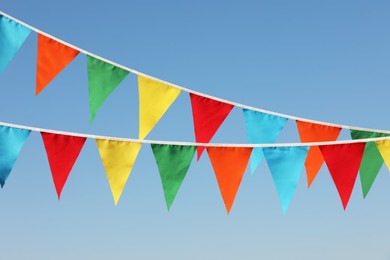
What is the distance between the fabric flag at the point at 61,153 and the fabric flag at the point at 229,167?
1.26 meters

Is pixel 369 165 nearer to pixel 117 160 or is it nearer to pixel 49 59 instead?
pixel 117 160

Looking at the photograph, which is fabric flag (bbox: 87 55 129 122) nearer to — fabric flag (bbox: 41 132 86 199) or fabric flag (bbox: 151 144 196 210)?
fabric flag (bbox: 41 132 86 199)

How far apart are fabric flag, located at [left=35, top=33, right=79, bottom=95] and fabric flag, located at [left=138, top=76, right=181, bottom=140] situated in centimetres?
78

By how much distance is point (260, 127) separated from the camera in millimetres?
7105

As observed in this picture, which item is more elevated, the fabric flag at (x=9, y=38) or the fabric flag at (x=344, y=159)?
the fabric flag at (x=9, y=38)

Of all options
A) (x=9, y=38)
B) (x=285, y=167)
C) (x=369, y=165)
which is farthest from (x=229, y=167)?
(x=9, y=38)

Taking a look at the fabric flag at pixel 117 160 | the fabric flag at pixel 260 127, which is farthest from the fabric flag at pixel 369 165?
the fabric flag at pixel 117 160

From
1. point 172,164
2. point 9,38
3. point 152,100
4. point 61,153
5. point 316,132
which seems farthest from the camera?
point 316,132

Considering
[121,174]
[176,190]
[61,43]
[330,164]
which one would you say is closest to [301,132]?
[330,164]

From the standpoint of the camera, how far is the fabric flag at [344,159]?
618 cm

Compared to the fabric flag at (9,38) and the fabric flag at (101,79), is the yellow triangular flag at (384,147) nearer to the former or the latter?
the fabric flag at (101,79)

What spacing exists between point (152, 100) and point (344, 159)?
2.03m

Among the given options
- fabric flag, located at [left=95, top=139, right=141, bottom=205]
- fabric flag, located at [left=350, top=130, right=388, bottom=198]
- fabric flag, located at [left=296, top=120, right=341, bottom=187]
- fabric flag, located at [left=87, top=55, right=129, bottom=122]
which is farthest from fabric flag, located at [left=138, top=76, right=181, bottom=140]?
fabric flag, located at [left=350, top=130, right=388, bottom=198]

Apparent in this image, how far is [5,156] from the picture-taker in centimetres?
605
